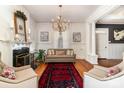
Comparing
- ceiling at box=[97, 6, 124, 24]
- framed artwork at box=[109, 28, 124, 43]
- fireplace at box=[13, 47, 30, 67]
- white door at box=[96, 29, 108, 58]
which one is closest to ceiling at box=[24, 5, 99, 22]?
ceiling at box=[97, 6, 124, 24]

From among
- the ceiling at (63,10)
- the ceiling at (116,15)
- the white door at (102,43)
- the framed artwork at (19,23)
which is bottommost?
the white door at (102,43)

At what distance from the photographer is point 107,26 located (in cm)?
953

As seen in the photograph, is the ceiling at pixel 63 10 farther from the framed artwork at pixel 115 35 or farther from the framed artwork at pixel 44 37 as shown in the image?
the framed artwork at pixel 115 35

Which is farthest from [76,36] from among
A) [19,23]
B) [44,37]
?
[19,23]

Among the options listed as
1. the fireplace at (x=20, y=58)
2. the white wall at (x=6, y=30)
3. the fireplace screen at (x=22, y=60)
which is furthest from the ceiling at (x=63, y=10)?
the fireplace screen at (x=22, y=60)

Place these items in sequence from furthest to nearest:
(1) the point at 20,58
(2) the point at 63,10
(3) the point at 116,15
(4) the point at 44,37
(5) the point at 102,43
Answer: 1. (4) the point at 44,37
2. (5) the point at 102,43
3. (3) the point at 116,15
4. (2) the point at 63,10
5. (1) the point at 20,58

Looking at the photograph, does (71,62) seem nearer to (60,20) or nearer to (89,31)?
(89,31)

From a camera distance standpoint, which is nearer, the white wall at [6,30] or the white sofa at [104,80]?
the white sofa at [104,80]

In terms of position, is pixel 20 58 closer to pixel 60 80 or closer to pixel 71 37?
pixel 60 80

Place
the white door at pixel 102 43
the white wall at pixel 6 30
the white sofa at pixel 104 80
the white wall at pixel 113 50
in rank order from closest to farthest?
the white sofa at pixel 104 80 < the white wall at pixel 6 30 < the white door at pixel 102 43 < the white wall at pixel 113 50

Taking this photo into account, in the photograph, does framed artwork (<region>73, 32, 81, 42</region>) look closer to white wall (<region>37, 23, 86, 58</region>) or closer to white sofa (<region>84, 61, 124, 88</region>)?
A: white wall (<region>37, 23, 86, 58</region>)

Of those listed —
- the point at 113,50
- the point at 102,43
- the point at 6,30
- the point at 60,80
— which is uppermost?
the point at 6,30
